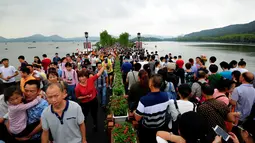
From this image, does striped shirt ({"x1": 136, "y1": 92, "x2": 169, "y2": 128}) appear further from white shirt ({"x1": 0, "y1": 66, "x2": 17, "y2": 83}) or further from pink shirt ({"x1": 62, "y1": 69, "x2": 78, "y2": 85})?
white shirt ({"x1": 0, "y1": 66, "x2": 17, "y2": 83})

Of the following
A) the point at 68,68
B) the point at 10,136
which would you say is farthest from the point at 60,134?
the point at 68,68

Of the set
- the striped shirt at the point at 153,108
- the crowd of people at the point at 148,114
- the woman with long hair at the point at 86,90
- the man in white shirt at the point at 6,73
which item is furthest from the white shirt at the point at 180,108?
the man in white shirt at the point at 6,73

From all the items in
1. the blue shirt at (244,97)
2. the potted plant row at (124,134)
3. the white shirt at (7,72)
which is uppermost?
the white shirt at (7,72)

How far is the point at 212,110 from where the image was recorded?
7.88ft

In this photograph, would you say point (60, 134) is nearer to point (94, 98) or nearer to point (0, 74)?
point (94, 98)

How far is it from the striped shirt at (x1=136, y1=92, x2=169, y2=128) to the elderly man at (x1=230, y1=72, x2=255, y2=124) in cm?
192

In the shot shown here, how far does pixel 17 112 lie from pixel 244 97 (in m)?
4.34

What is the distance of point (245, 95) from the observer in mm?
3338

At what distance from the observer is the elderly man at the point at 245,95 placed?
333 cm

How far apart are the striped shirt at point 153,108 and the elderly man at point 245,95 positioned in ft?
6.31

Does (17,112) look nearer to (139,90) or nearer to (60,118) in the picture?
(60,118)

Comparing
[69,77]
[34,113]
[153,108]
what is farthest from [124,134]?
[69,77]

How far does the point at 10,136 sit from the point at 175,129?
2846 millimetres

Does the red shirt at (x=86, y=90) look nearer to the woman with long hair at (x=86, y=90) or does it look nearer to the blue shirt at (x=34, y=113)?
the woman with long hair at (x=86, y=90)
